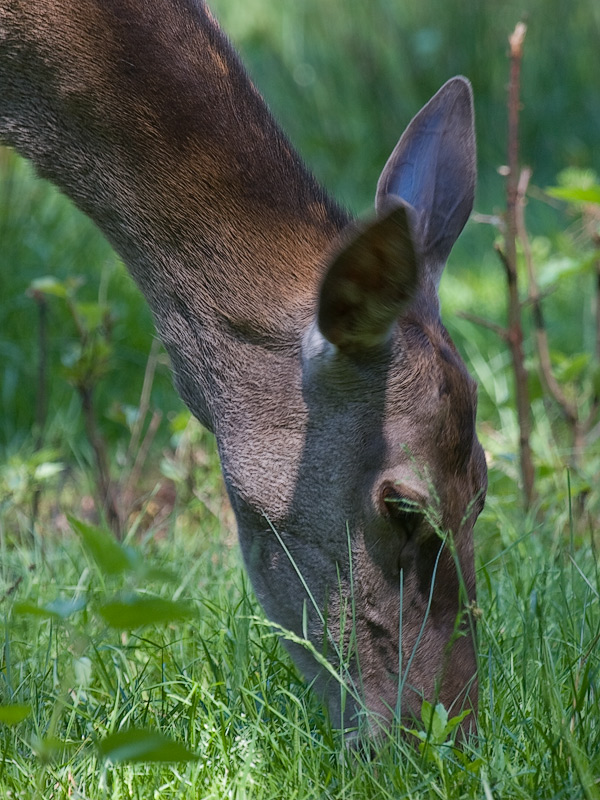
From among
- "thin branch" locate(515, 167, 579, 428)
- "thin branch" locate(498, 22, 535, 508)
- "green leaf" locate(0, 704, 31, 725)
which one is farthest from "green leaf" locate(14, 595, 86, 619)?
"thin branch" locate(515, 167, 579, 428)

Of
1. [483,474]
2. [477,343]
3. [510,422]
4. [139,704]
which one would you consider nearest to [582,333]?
[477,343]

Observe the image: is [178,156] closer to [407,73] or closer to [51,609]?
[51,609]

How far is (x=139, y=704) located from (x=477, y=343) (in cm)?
377

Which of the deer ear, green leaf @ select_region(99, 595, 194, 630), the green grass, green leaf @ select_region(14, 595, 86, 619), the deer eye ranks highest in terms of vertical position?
the deer ear

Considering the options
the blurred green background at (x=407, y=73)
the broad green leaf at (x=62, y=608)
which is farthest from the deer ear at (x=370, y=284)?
the blurred green background at (x=407, y=73)

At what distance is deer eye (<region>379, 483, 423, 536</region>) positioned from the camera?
7.77 ft

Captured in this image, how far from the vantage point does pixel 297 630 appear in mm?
2553

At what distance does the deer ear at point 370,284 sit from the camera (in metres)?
2.13

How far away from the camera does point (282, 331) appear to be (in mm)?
2551

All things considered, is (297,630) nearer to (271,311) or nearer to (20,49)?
(271,311)

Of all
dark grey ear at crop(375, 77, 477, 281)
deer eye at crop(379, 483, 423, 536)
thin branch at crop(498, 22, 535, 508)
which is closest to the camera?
deer eye at crop(379, 483, 423, 536)

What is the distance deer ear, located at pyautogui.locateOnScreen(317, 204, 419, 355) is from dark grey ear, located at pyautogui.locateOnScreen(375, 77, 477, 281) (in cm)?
54

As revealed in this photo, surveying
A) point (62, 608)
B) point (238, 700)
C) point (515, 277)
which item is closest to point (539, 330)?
point (515, 277)

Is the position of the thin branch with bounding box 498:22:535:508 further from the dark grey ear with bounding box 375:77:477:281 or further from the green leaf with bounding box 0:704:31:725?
the green leaf with bounding box 0:704:31:725
